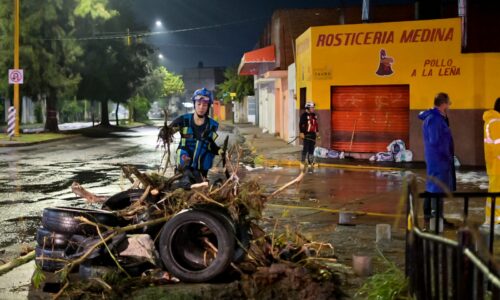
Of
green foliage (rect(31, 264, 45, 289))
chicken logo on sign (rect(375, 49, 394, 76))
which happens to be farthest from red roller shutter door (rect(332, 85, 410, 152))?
green foliage (rect(31, 264, 45, 289))

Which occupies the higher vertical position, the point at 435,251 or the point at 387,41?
the point at 387,41

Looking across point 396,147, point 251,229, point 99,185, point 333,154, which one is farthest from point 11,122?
point 251,229

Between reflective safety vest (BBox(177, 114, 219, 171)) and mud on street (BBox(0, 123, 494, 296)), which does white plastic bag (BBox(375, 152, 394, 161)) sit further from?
reflective safety vest (BBox(177, 114, 219, 171))

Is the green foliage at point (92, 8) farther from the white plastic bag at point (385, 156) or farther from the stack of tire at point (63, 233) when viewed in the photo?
the stack of tire at point (63, 233)

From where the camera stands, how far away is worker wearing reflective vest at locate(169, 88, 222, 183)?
22.9ft

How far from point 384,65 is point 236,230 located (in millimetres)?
15477

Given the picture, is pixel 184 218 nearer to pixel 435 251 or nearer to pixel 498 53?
pixel 435 251

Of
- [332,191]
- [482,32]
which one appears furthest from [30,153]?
[482,32]

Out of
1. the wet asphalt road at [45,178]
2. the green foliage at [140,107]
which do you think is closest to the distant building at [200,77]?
the green foliage at [140,107]

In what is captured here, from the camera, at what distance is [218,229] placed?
18.7 ft

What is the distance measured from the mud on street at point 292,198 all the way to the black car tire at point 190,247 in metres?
0.84

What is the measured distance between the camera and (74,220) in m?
6.26

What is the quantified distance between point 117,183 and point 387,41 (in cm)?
1044

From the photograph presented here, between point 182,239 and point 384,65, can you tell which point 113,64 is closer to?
point 384,65
